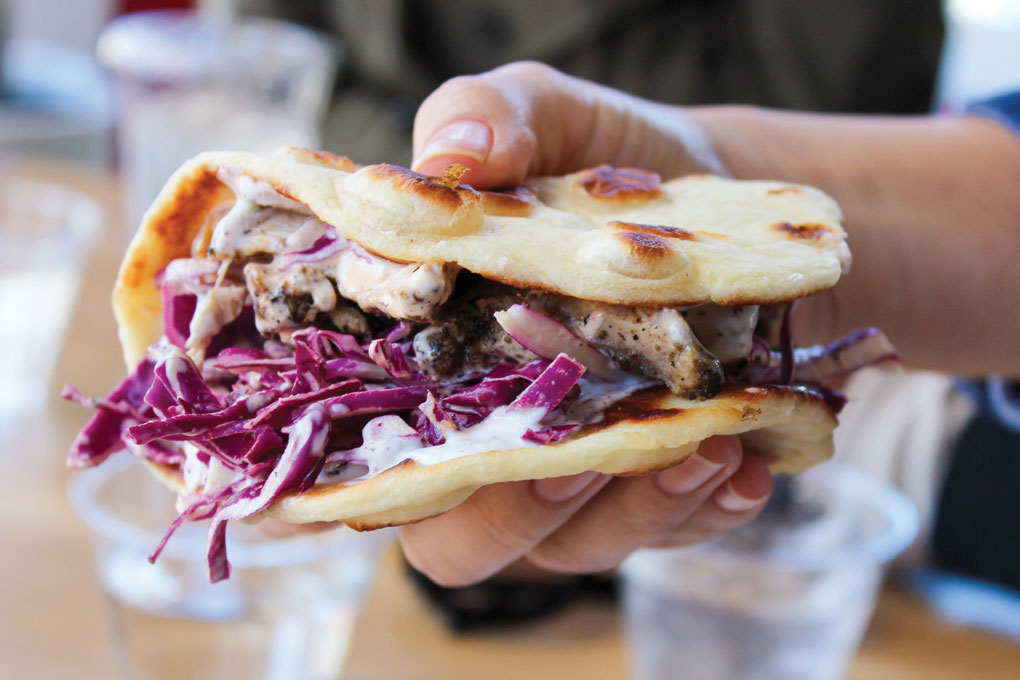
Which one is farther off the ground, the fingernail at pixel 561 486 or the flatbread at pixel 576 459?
the flatbread at pixel 576 459

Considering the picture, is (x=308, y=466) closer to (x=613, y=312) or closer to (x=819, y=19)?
(x=613, y=312)

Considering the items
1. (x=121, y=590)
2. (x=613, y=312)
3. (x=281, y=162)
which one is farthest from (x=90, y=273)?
(x=613, y=312)

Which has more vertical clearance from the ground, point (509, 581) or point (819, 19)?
point (819, 19)

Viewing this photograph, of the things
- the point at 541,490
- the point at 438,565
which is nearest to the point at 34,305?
the point at 438,565

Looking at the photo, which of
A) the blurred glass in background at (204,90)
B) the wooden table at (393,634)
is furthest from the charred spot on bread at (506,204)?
the blurred glass in background at (204,90)

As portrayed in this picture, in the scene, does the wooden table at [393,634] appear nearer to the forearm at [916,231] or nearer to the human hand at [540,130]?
the forearm at [916,231]

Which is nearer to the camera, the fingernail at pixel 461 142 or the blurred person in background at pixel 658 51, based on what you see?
the fingernail at pixel 461 142

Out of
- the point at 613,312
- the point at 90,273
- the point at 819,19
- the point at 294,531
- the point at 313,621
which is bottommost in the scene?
the point at 90,273
